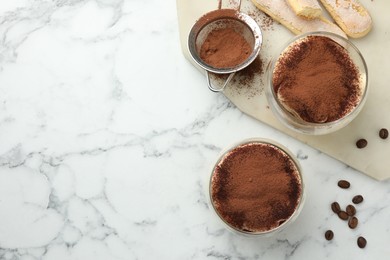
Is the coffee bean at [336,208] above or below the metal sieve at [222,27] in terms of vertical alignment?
below

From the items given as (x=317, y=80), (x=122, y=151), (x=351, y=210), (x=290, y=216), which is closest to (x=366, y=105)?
(x=317, y=80)

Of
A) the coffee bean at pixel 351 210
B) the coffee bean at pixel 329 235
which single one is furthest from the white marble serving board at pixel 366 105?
the coffee bean at pixel 329 235

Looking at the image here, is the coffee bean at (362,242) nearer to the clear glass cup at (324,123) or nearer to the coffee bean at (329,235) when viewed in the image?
the coffee bean at (329,235)

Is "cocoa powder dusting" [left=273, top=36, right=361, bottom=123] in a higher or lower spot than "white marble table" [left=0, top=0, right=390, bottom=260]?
higher

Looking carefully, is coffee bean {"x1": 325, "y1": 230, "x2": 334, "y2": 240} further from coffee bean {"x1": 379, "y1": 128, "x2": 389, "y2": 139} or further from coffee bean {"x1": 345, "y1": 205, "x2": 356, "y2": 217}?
coffee bean {"x1": 379, "y1": 128, "x2": 389, "y2": 139}

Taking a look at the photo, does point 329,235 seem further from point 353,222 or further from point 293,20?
point 293,20

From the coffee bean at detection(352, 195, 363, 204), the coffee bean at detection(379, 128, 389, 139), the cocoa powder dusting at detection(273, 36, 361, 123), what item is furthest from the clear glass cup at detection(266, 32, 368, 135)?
the coffee bean at detection(352, 195, 363, 204)
